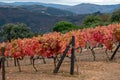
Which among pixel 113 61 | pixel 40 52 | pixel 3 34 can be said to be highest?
pixel 40 52

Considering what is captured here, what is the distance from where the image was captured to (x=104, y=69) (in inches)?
784

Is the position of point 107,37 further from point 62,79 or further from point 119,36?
point 62,79

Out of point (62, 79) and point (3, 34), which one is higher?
point (62, 79)

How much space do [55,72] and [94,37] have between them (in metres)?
7.59

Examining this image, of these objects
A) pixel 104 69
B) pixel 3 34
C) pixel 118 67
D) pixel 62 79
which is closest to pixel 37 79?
pixel 62 79

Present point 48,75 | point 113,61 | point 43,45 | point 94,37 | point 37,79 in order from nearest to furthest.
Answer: point 37,79, point 48,75, point 43,45, point 113,61, point 94,37

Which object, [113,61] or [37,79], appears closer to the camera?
[37,79]

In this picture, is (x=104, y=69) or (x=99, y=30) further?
(x=99, y=30)

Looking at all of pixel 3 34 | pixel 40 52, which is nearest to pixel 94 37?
pixel 40 52

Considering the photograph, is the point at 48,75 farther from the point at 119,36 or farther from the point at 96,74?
the point at 119,36

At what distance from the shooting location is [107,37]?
80.5 feet

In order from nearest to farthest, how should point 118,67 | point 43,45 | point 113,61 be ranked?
point 43,45 → point 118,67 → point 113,61

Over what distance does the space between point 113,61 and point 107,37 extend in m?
1.96

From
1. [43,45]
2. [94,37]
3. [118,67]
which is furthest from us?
[94,37]
